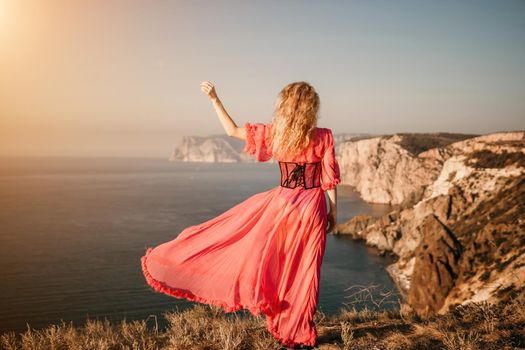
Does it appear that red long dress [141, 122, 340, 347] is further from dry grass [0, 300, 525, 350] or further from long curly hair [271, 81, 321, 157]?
dry grass [0, 300, 525, 350]

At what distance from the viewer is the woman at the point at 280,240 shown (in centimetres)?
372

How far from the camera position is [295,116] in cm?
369

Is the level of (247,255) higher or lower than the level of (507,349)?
higher

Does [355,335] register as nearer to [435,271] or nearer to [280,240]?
[280,240]

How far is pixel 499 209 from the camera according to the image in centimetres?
2778

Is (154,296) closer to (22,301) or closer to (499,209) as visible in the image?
(22,301)

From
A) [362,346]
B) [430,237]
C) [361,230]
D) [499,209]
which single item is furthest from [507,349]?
[361,230]

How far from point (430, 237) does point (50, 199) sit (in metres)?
88.7

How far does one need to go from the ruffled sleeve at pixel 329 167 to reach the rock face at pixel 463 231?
896 cm

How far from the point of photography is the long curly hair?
3.68 meters

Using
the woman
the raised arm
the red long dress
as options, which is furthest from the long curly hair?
the raised arm

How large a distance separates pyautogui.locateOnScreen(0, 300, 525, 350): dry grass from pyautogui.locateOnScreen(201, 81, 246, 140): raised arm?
7.29 ft

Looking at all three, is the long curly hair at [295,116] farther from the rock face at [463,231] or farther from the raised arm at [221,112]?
the rock face at [463,231]

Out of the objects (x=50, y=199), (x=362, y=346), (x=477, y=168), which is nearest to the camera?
(x=362, y=346)
